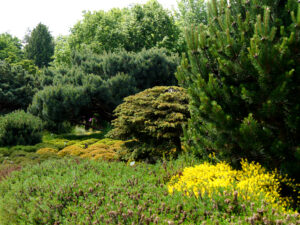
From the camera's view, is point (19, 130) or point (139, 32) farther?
point (139, 32)

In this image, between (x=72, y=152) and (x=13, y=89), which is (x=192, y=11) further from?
(x=72, y=152)

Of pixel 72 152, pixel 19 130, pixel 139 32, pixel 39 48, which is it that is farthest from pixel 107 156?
pixel 39 48

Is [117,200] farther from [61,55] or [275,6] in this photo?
[61,55]

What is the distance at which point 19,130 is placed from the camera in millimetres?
11438

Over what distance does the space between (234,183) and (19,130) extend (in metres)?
10.3

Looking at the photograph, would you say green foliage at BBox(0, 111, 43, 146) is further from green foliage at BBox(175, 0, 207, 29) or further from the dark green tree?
A: the dark green tree

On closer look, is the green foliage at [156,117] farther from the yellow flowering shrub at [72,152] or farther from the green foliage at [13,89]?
the green foliage at [13,89]

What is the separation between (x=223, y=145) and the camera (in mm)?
4559

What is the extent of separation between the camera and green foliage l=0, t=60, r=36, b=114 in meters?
18.0

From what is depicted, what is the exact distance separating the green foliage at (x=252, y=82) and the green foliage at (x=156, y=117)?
1.91 metres

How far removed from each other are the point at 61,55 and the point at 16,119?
17576 millimetres

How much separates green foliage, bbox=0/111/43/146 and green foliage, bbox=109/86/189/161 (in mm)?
5498

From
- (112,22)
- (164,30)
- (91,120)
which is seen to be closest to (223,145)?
(91,120)

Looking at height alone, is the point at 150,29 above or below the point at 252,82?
above
